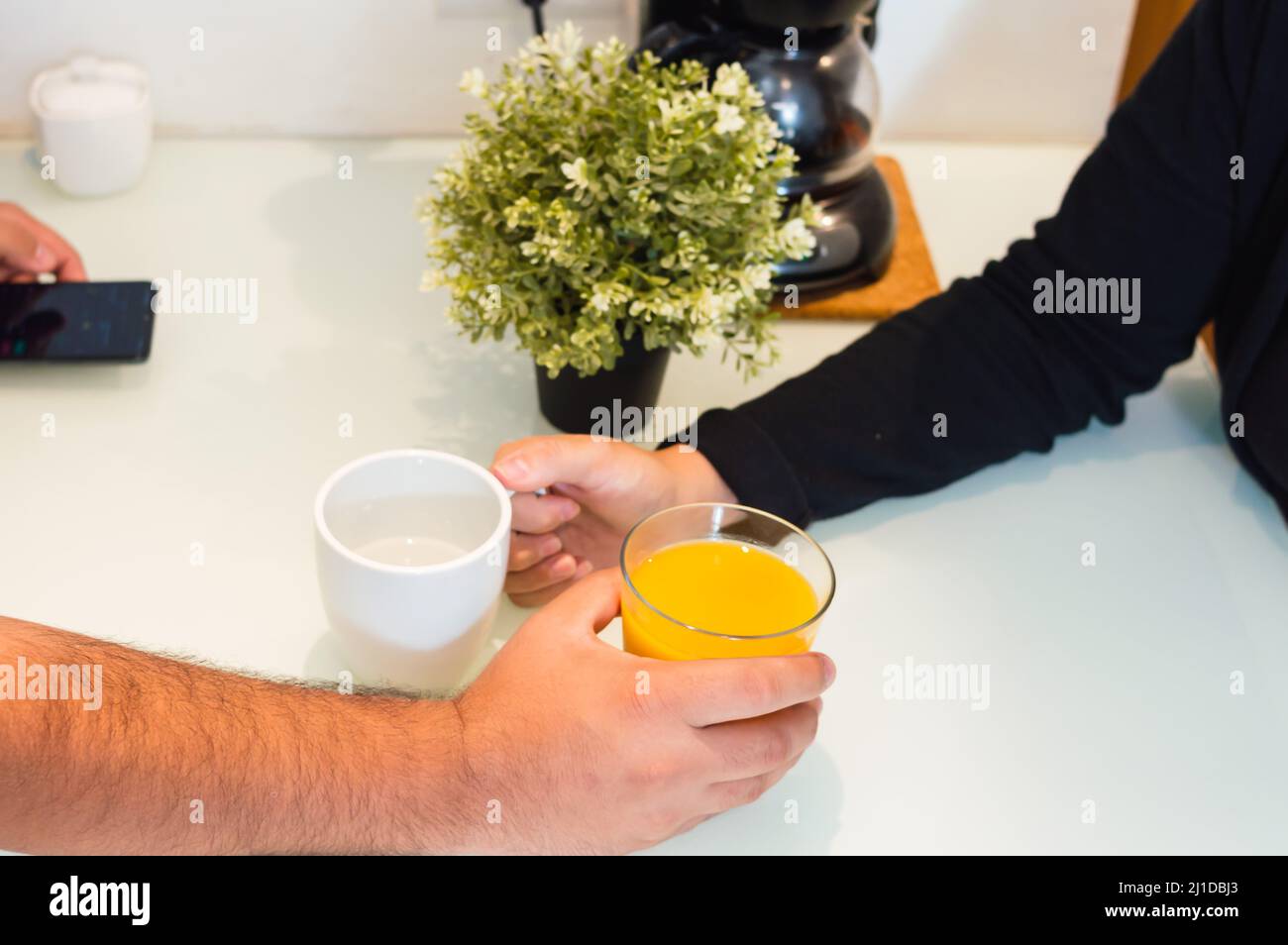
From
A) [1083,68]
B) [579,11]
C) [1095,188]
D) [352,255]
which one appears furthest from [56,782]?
[1083,68]

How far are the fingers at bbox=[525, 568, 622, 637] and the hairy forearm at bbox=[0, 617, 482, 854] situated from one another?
0.08 metres

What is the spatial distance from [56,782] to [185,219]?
2.31ft

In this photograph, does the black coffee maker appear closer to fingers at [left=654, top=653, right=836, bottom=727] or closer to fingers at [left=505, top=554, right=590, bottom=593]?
fingers at [left=505, top=554, right=590, bottom=593]

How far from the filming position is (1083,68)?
55.1 inches

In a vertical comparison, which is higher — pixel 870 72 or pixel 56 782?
pixel 870 72

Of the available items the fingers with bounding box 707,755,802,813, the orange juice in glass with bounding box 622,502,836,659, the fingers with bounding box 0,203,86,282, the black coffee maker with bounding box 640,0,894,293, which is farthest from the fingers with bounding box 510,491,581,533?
the fingers with bounding box 0,203,86,282

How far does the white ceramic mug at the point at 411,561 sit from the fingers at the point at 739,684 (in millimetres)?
118

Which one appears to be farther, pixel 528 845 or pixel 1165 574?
pixel 1165 574

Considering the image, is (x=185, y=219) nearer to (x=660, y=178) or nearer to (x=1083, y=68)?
(x=660, y=178)

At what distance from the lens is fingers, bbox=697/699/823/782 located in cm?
67

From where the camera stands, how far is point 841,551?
35.1 inches

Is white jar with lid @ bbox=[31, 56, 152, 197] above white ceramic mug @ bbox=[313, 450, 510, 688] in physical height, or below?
above

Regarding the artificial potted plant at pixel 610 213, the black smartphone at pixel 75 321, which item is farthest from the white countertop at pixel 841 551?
the artificial potted plant at pixel 610 213

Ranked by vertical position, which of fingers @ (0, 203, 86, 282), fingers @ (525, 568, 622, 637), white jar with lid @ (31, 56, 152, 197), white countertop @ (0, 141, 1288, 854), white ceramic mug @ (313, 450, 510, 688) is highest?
white jar with lid @ (31, 56, 152, 197)
